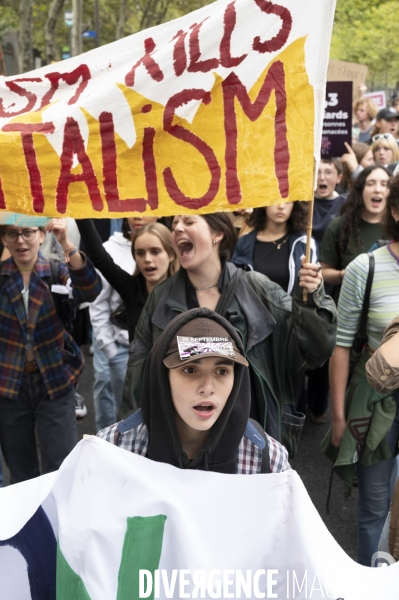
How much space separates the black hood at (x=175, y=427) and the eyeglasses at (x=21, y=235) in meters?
1.66

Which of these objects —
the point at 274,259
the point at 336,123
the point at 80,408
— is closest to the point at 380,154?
the point at 336,123

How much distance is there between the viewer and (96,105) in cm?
302

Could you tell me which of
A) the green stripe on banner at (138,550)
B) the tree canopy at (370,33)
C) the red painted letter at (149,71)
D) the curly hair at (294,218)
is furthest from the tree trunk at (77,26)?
the green stripe on banner at (138,550)

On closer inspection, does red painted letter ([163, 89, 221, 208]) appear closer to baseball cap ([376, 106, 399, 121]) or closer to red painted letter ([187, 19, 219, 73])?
red painted letter ([187, 19, 219, 73])

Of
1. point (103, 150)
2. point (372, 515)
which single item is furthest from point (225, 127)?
point (372, 515)

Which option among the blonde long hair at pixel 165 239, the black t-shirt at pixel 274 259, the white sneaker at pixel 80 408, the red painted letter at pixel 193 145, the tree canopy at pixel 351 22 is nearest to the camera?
the red painted letter at pixel 193 145

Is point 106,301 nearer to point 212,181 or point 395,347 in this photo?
point 212,181

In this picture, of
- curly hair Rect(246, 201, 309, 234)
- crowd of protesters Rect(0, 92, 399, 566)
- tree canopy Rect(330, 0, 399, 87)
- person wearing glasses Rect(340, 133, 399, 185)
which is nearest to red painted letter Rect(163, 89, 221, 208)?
crowd of protesters Rect(0, 92, 399, 566)

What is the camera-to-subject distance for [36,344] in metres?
3.75

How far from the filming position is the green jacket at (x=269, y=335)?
113 inches

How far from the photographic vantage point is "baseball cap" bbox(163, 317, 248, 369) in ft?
6.91

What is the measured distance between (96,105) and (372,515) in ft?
6.86

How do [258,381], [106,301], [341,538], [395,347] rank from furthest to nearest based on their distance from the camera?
[106,301] → [341,538] → [258,381] → [395,347]

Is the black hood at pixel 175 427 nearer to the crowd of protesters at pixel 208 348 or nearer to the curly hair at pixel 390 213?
the crowd of protesters at pixel 208 348
